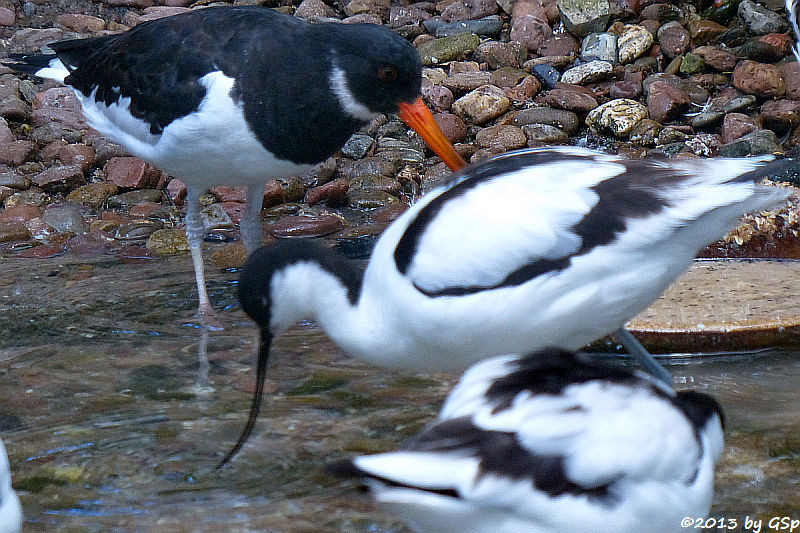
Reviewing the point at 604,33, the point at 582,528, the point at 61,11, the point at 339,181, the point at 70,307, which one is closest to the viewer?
the point at 582,528

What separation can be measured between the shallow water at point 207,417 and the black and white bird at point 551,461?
600 millimetres

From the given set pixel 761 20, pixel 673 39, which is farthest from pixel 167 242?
pixel 761 20

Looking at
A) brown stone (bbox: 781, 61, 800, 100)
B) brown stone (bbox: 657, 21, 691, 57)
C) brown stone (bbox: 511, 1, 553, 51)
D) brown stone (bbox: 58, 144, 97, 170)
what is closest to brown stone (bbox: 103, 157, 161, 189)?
brown stone (bbox: 58, 144, 97, 170)

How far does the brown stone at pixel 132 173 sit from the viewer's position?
6.23 m

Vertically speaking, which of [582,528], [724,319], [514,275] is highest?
[514,275]

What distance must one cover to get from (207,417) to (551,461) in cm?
168

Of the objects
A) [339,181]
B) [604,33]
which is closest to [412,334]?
[339,181]

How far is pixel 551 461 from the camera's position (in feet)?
7.35

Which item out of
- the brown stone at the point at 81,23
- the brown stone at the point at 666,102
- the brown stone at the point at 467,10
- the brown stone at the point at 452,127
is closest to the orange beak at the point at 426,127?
the brown stone at the point at 452,127

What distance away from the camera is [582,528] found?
227cm

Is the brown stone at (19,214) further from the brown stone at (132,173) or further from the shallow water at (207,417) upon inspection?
the shallow water at (207,417)

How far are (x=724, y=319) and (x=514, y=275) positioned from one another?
57.3 inches

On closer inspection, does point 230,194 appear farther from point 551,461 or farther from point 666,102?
point 551,461

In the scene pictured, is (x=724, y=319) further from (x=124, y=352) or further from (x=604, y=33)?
(x=604, y=33)
